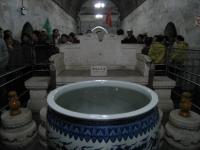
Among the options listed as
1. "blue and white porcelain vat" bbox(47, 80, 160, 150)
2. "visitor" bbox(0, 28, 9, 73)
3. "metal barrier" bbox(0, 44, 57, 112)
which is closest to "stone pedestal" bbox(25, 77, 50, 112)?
"metal barrier" bbox(0, 44, 57, 112)

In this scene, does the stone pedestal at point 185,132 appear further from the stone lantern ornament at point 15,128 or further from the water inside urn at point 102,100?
the stone lantern ornament at point 15,128

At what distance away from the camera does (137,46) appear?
17.7 feet

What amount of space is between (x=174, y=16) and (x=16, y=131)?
677cm

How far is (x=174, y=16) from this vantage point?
295 inches

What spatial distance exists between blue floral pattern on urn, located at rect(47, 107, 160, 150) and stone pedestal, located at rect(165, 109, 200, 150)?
5.66 ft

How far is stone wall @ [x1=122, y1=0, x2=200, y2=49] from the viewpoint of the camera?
5883 millimetres

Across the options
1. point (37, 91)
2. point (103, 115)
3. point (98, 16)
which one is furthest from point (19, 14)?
point (98, 16)

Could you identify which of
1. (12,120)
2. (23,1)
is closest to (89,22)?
(23,1)

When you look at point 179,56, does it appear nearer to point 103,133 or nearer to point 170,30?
point 170,30

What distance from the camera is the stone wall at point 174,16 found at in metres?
5.88

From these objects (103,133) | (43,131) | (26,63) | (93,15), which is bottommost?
(43,131)

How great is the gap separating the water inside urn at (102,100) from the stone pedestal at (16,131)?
1473 millimetres

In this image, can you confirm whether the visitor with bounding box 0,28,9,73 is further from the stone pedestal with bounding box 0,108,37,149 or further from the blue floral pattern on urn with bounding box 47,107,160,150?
the blue floral pattern on urn with bounding box 47,107,160,150

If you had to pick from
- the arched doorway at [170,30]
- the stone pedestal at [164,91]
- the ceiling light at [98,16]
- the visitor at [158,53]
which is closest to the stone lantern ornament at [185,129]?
the stone pedestal at [164,91]
